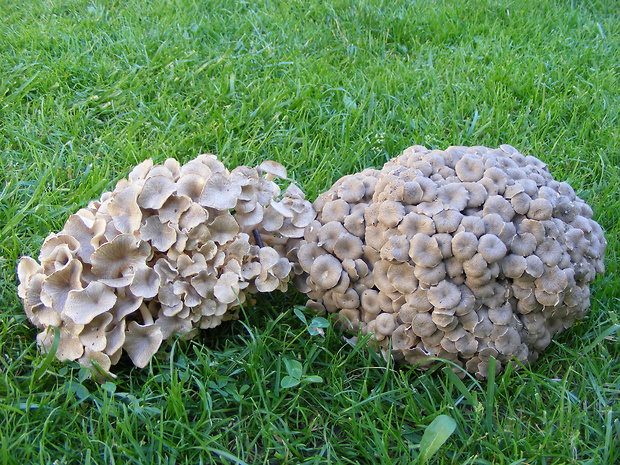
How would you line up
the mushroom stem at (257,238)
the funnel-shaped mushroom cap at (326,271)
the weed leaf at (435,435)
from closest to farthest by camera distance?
the weed leaf at (435,435), the funnel-shaped mushroom cap at (326,271), the mushroom stem at (257,238)

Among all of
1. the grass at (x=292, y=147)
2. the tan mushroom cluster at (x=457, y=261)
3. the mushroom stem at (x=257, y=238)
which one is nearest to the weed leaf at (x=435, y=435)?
the grass at (x=292, y=147)

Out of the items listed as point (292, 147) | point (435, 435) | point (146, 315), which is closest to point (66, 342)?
point (146, 315)

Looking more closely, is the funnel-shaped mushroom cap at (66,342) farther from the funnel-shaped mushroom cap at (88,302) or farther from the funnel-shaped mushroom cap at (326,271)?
the funnel-shaped mushroom cap at (326,271)

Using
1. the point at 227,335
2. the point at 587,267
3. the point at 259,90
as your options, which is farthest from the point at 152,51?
the point at 587,267

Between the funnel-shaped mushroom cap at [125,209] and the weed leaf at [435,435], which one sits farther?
the funnel-shaped mushroom cap at [125,209]

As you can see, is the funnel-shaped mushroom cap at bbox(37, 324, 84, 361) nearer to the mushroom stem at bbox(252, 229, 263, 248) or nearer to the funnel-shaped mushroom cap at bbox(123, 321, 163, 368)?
the funnel-shaped mushroom cap at bbox(123, 321, 163, 368)

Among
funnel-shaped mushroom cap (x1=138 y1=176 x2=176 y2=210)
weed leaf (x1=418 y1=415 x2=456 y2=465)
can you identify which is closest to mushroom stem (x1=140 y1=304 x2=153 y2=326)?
funnel-shaped mushroom cap (x1=138 y1=176 x2=176 y2=210)
